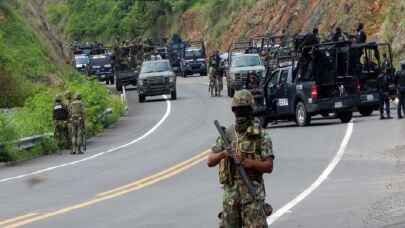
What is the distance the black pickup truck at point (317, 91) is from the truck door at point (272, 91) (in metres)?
0.22

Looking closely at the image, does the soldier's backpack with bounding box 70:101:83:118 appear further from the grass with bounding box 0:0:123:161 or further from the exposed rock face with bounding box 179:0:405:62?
the exposed rock face with bounding box 179:0:405:62

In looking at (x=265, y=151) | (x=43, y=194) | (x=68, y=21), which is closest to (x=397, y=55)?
(x=43, y=194)

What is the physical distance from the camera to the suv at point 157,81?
52250 mm

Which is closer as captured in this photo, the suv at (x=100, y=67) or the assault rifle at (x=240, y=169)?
the assault rifle at (x=240, y=169)

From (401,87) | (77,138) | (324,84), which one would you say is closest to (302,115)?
(324,84)

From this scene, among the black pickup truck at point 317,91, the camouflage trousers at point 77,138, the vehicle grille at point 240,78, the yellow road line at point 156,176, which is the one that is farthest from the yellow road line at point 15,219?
the vehicle grille at point 240,78

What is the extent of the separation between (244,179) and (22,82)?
43.0 metres

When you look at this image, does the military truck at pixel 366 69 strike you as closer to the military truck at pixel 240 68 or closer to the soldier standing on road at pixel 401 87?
the soldier standing on road at pixel 401 87

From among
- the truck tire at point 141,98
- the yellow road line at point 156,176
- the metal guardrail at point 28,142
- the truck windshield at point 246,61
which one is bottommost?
the truck tire at point 141,98

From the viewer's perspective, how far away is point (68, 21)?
449 feet

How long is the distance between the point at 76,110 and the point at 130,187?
435 inches

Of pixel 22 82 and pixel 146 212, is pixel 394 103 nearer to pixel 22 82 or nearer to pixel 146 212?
pixel 22 82

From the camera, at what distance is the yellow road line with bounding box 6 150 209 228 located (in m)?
15.7

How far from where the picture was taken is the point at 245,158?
897 cm
